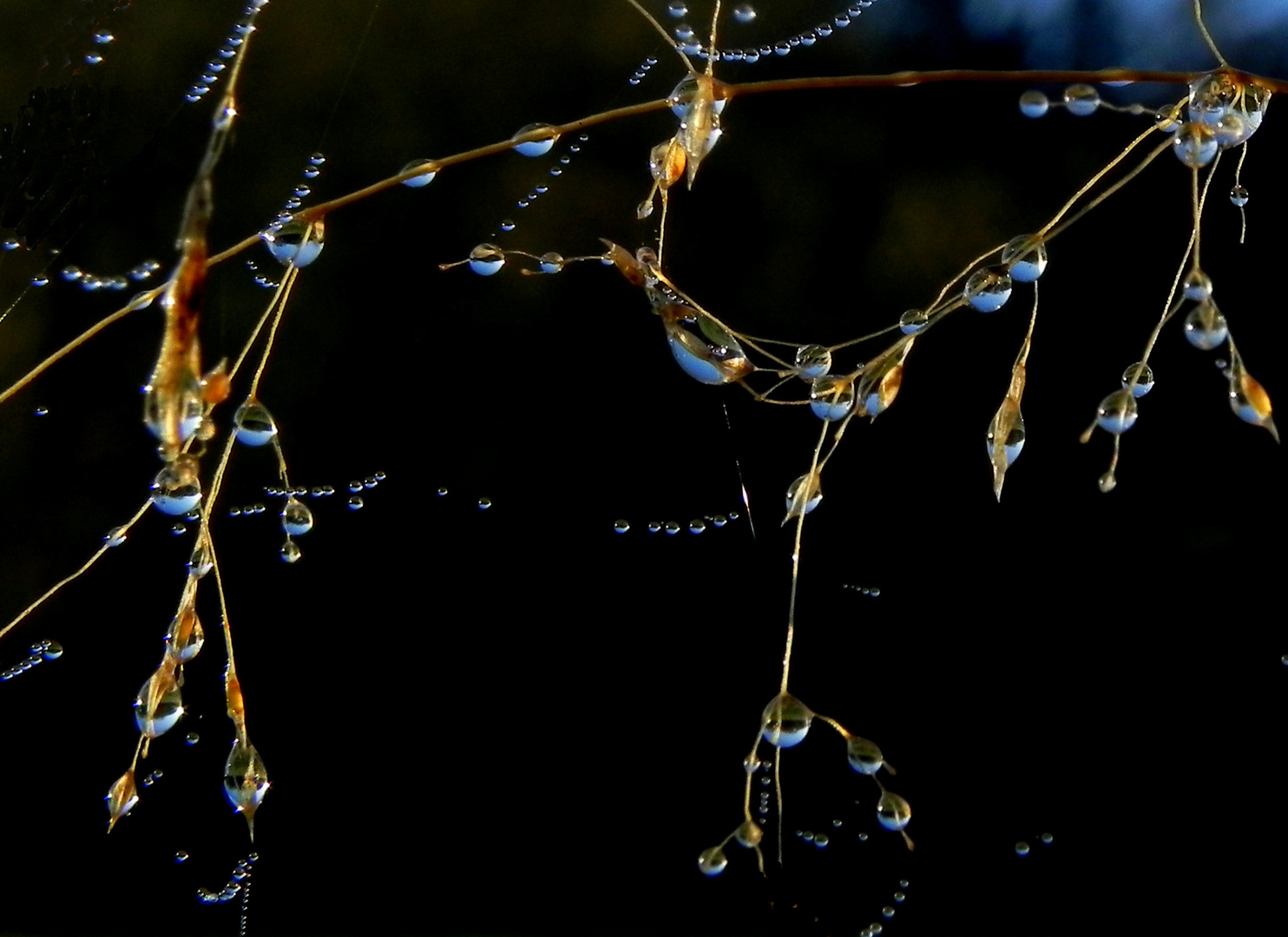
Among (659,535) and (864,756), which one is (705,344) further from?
(659,535)

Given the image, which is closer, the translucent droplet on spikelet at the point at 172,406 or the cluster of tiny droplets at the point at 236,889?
the translucent droplet on spikelet at the point at 172,406

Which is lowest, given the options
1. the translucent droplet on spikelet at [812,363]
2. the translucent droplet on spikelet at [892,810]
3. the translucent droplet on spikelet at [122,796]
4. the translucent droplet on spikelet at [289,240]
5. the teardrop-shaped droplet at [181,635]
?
the translucent droplet on spikelet at [892,810]

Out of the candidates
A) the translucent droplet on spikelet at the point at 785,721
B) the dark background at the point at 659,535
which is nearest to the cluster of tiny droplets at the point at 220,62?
the dark background at the point at 659,535

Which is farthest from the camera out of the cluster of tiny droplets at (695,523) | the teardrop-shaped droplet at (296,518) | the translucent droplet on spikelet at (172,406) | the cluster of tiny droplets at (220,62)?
the cluster of tiny droplets at (695,523)

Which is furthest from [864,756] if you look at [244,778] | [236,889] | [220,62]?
[236,889]

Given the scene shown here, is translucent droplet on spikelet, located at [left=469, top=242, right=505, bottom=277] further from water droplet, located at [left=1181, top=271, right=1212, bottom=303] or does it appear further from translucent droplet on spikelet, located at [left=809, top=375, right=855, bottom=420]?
water droplet, located at [left=1181, top=271, right=1212, bottom=303]

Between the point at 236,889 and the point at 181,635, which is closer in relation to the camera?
the point at 181,635

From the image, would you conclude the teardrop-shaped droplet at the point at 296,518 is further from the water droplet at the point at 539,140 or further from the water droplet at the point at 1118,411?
the water droplet at the point at 1118,411
